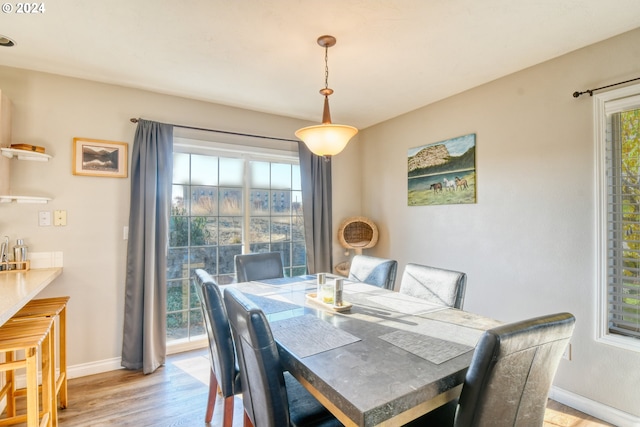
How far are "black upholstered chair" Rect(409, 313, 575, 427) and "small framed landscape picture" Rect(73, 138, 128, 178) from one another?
2935 mm

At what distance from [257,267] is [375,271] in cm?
105

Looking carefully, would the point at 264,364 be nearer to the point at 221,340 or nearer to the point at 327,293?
the point at 221,340

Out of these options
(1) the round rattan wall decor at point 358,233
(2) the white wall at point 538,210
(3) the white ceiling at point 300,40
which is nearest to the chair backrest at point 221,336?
(3) the white ceiling at point 300,40

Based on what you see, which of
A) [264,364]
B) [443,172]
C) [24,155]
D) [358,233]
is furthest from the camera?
[358,233]

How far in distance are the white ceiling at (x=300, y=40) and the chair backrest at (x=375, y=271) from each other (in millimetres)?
1540

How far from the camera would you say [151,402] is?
2.20 meters

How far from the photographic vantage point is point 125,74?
2523mm

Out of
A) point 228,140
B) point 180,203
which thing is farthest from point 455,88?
point 180,203

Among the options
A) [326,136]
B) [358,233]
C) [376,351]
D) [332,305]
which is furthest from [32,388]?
[358,233]

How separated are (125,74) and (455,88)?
281cm

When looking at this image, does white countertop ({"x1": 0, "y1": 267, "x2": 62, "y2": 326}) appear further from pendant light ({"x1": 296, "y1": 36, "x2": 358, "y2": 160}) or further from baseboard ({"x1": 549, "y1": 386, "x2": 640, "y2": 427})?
baseboard ({"x1": 549, "y1": 386, "x2": 640, "y2": 427})

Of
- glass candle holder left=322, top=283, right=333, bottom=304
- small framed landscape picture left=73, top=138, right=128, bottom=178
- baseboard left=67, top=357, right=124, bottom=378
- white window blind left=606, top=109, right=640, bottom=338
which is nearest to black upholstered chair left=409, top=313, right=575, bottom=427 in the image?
glass candle holder left=322, top=283, right=333, bottom=304

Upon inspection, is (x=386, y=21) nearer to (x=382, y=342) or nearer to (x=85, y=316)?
(x=382, y=342)

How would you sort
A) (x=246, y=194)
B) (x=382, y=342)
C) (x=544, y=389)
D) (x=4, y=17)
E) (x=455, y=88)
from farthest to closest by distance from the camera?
(x=246, y=194), (x=455, y=88), (x=4, y=17), (x=382, y=342), (x=544, y=389)
